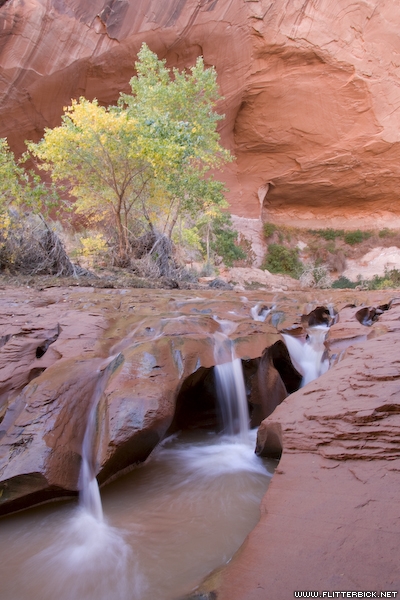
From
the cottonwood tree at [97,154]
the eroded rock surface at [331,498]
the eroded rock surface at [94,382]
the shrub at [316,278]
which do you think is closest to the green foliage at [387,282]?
the shrub at [316,278]

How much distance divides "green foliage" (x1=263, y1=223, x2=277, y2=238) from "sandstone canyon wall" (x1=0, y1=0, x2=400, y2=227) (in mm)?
1377

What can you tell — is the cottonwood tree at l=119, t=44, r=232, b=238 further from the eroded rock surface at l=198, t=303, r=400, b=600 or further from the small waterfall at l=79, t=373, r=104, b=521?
the eroded rock surface at l=198, t=303, r=400, b=600

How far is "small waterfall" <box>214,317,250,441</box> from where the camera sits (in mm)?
4109

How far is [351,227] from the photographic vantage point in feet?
73.3

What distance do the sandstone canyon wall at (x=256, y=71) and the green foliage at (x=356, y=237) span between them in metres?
2.10

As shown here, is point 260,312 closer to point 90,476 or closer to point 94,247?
point 90,476

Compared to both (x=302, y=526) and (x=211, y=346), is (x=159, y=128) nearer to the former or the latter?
(x=211, y=346)

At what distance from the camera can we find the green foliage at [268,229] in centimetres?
2152

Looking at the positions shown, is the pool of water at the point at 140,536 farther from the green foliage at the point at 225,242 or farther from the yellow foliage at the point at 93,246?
the green foliage at the point at 225,242

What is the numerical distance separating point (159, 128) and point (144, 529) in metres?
7.47

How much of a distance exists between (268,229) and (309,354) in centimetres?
1747

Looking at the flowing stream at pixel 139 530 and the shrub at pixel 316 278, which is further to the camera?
the shrub at pixel 316 278

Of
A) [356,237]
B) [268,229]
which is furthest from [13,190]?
[356,237]

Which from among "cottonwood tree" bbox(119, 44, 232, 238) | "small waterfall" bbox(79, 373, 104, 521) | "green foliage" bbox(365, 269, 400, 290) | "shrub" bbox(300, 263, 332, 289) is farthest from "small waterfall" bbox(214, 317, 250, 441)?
"shrub" bbox(300, 263, 332, 289)
